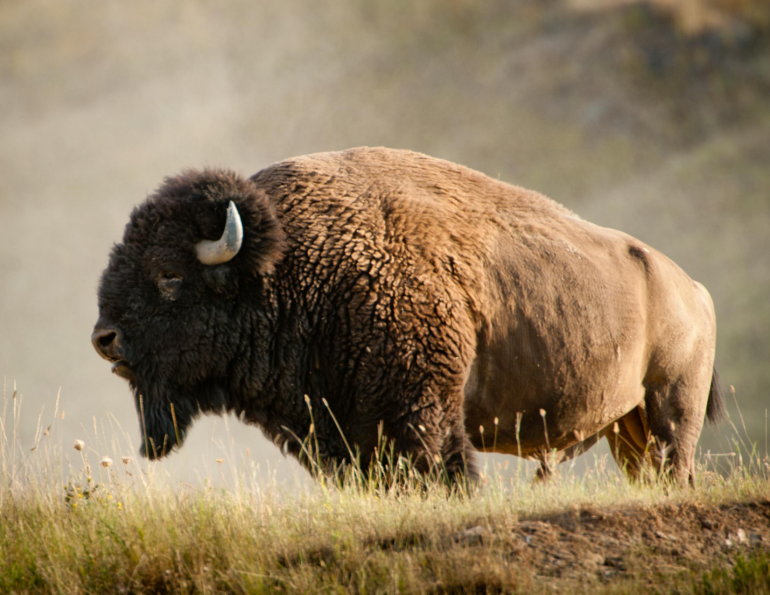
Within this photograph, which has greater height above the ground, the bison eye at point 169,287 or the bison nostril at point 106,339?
the bison eye at point 169,287

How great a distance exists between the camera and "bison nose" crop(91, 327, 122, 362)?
A: 5.04 metres

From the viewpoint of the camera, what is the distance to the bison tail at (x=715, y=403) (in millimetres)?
6508

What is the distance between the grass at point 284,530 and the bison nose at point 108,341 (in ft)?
2.04

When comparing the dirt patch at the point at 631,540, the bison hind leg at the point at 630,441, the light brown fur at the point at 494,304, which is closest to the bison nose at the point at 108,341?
the light brown fur at the point at 494,304

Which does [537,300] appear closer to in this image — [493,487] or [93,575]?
[493,487]

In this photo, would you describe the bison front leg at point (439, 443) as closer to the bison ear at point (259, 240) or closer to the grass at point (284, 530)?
the grass at point (284, 530)

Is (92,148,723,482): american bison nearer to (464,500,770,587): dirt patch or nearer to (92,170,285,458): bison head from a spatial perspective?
(92,170,285,458): bison head

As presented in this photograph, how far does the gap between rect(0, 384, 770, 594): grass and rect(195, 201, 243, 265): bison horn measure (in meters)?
1.35

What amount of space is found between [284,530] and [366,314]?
1.56 metres

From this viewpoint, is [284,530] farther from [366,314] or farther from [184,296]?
[184,296]

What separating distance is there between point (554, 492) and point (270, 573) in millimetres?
1725

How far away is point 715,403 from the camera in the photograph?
655 centimetres

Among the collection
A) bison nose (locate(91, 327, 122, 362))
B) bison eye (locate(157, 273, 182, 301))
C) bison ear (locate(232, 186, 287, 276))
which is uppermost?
bison ear (locate(232, 186, 287, 276))

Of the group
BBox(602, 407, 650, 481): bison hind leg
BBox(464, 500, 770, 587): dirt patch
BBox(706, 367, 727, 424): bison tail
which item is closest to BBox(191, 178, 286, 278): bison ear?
BBox(464, 500, 770, 587): dirt patch
